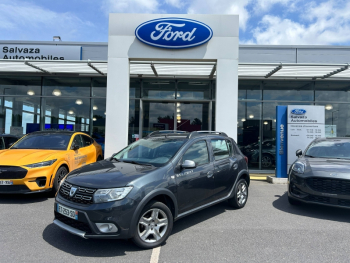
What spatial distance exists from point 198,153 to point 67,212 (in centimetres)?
227

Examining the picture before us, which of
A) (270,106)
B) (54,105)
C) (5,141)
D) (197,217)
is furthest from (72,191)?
(270,106)

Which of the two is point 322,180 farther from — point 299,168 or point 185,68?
point 185,68

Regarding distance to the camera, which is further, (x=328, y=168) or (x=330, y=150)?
(x=330, y=150)

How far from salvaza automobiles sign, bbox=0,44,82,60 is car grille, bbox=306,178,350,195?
31.6 ft

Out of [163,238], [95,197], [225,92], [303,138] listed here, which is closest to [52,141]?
[95,197]

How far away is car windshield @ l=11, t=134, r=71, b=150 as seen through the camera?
6.77 meters

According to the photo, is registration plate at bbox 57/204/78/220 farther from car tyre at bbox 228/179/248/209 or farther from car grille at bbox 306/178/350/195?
car grille at bbox 306/178/350/195

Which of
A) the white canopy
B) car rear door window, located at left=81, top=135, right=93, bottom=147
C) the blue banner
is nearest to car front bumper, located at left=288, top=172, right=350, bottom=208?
the blue banner

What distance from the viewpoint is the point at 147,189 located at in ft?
11.0

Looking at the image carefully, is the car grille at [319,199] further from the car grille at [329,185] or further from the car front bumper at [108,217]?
the car front bumper at [108,217]

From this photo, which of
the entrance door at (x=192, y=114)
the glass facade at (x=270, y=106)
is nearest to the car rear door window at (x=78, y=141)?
the entrance door at (x=192, y=114)

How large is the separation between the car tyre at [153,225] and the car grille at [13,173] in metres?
3.34

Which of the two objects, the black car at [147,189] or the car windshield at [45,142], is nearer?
the black car at [147,189]

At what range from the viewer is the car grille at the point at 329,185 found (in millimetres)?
4664
